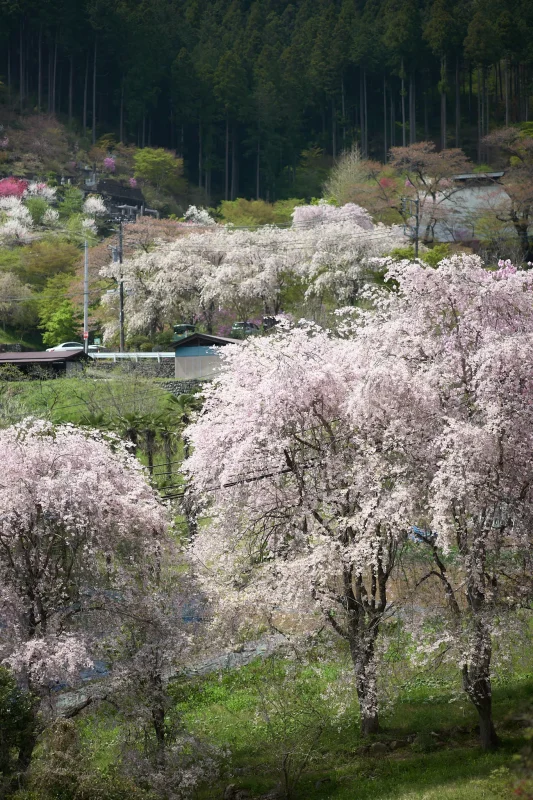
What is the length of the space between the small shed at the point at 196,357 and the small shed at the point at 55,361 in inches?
186

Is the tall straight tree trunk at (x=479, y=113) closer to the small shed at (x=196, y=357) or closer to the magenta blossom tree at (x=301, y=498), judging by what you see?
the small shed at (x=196, y=357)

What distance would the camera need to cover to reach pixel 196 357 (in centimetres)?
4719

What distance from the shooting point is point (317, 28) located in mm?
122438

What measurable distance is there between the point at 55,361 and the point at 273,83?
69.6 metres

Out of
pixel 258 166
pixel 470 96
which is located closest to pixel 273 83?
pixel 258 166

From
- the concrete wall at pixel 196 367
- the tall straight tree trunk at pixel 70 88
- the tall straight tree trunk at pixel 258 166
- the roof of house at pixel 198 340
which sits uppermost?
the tall straight tree trunk at pixel 70 88

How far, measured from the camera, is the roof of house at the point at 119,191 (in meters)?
92.2

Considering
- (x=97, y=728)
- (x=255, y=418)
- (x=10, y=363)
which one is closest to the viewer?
(x=97, y=728)

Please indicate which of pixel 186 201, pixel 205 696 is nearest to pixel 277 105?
pixel 186 201

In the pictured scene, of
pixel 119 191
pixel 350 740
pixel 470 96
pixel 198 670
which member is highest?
pixel 470 96

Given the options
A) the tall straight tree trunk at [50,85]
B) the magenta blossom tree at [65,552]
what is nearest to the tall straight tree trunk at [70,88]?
the tall straight tree trunk at [50,85]

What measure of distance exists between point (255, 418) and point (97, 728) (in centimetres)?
637

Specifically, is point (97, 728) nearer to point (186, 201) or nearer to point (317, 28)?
point (186, 201)

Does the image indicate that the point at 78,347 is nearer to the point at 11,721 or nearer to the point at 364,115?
the point at 11,721
